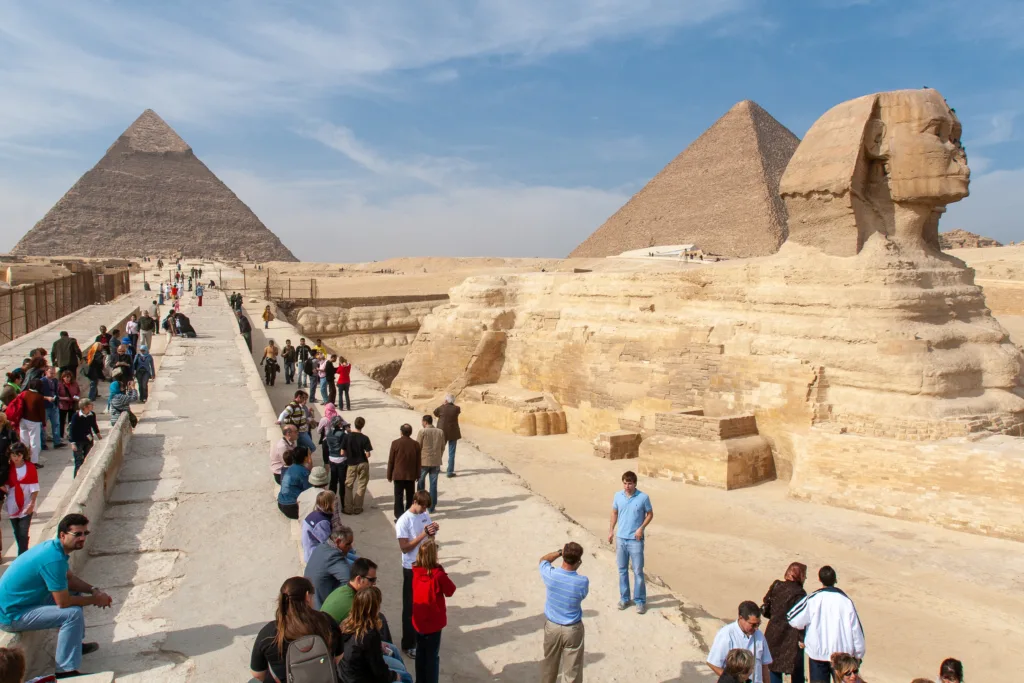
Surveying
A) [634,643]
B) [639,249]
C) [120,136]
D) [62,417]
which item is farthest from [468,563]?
[120,136]

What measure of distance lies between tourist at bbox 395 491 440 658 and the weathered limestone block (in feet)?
17.9

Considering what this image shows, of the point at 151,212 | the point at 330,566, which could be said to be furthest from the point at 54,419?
the point at 151,212

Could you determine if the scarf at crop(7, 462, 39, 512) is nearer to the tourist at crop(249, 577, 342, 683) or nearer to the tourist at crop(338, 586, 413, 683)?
the tourist at crop(249, 577, 342, 683)

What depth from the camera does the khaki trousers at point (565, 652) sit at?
328cm

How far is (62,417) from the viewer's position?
763 centimetres

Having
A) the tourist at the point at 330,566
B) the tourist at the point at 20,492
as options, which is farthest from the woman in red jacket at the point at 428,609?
the tourist at the point at 20,492

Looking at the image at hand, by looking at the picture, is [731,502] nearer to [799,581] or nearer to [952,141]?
[799,581]

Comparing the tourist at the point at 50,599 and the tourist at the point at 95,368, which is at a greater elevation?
the tourist at the point at 95,368

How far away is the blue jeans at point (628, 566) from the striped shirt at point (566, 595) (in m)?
1.07

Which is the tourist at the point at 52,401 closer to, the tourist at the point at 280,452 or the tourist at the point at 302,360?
the tourist at the point at 280,452

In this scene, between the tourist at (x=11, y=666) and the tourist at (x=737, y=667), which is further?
the tourist at (x=737, y=667)

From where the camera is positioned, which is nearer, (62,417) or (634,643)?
(634,643)

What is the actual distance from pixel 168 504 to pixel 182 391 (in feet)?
13.4

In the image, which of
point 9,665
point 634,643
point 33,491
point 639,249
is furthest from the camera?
point 639,249
